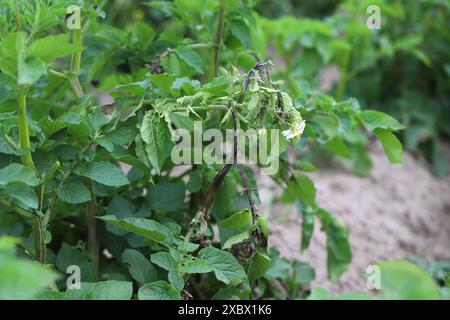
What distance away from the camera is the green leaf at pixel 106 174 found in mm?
1321

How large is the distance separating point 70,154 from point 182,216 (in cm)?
36

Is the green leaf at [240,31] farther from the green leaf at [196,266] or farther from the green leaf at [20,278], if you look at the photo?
the green leaf at [20,278]

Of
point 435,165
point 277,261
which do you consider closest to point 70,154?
point 277,261

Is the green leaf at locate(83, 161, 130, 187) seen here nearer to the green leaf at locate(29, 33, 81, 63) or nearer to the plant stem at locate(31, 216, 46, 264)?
the plant stem at locate(31, 216, 46, 264)

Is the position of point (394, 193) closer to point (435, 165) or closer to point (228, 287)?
point (435, 165)

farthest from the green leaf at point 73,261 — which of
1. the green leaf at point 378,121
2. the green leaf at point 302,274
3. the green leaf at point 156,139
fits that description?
the green leaf at point 378,121

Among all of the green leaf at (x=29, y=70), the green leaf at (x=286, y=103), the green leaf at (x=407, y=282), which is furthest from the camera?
the green leaf at (x=286, y=103)

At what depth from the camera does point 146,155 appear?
136 cm

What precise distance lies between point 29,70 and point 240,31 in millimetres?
706

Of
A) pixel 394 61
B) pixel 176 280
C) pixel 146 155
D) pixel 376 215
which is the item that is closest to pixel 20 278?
pixel 176 280

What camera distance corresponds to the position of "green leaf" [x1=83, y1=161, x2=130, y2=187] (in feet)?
4.34

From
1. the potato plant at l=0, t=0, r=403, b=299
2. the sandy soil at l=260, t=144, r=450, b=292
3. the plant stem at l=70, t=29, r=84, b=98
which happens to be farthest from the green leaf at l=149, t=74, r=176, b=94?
the sandy soil at l=260, t=144, r=450, b=292

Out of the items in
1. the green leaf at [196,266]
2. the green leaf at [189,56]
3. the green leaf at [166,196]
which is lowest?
the green leaf at [196,266]

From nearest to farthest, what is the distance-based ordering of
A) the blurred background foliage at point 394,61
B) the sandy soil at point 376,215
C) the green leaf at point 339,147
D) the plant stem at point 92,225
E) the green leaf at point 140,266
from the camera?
the green leaf at point 140,266 → the plant stem at point 92,225 → the green leaf at point 339,147 → the sandy soil at point 376,215 → the blurred background foliage at point 394,61
